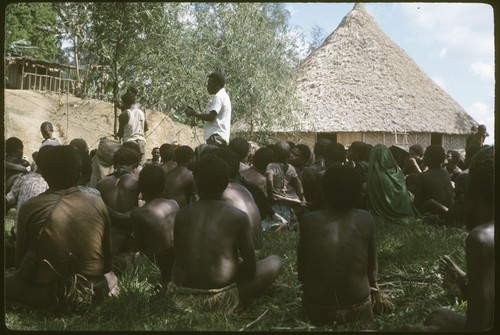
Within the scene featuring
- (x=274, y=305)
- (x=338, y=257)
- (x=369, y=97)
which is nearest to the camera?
(x=338, y=257)

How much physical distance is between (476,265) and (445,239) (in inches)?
145

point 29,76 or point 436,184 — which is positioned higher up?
point 29,76

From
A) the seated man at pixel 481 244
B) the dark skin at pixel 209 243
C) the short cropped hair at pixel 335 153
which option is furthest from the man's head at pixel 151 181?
the short cropped hair at pixel 335 153

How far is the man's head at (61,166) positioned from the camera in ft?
13.3

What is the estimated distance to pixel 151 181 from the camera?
5.28 metres

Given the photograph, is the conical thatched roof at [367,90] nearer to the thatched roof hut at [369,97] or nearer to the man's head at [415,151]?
the thatched roof hut at [369,97]

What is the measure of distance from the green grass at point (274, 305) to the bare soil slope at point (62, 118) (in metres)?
17.9

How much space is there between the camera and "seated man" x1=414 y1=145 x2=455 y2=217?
7910 mm

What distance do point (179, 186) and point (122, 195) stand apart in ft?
2.99

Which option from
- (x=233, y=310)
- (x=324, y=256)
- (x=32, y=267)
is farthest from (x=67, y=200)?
(x=324, y=256)

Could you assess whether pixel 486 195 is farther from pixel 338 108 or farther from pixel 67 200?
pixel 338 108

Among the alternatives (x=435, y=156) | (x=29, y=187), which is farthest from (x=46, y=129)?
(x=435, y=156)

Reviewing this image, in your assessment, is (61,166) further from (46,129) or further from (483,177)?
(46,129)

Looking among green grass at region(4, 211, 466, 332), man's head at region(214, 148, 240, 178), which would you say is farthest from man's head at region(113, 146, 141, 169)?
green grass at region(4, 211, 466, 332)
